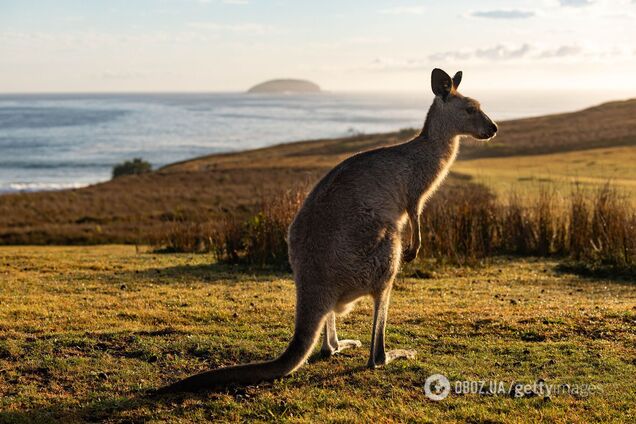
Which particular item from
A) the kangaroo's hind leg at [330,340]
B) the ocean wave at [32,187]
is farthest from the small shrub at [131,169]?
the kangaroo's hind leg at [330,340]

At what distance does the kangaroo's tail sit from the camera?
519cm

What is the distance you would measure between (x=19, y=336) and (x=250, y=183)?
29662 mm

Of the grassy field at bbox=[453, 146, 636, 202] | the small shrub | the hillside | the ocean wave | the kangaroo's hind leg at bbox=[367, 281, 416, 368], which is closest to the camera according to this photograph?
the kangaroo's hind leg at bbox=[367, 281, 416, 368]

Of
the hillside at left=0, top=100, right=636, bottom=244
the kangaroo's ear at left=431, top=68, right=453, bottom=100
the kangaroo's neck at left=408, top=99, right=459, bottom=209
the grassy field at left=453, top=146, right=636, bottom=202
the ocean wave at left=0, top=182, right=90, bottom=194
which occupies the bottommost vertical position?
the ocean wave at left=0, top=182, right=90, bottom=194

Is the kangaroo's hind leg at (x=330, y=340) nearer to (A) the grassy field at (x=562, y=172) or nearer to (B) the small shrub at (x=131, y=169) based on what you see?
(A) the grassy field at (x=562, y=172)

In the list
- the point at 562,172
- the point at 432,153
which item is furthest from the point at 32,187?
the point at 432,153

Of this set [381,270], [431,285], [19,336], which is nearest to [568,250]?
[431,285]

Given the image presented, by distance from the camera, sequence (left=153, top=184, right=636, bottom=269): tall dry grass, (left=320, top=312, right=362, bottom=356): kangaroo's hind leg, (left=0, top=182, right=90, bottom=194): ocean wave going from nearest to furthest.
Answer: (left=320, top=312, right=362, bottom=356): kangaroo's hind leg, (left=153, top=184, right=636, bottom=269): tall dry grass, (left=0, top=182, right=90, bottom=194): ocean wave

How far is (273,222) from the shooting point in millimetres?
12594

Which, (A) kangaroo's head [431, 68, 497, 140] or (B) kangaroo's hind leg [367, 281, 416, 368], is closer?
(B) kangaroo's hind leg [367, 281, 416, 368]

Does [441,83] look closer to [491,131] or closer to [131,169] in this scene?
[491,131]

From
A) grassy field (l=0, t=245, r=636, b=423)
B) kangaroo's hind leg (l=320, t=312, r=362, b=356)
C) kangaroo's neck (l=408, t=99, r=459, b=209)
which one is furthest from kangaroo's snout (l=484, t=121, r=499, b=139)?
kangaroo's hind leg (l=320, t=312, r=362, b=356)

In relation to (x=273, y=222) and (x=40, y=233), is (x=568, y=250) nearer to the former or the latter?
(x=273, y=222)

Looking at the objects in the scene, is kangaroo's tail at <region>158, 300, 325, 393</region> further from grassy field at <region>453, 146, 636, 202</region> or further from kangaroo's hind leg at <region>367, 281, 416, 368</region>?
grassy field at <region>453, 146, 636, 202</region>
